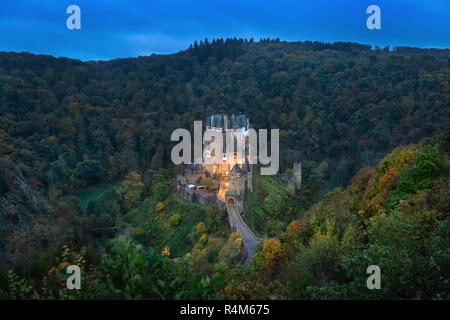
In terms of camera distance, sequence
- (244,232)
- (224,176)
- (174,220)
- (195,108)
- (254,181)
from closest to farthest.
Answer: (244,232) → (174,220) → (224,176) → (254,181) → (195,108)

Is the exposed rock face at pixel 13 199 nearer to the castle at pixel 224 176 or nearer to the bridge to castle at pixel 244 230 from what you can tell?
the bridge to castle at pixel 244 230

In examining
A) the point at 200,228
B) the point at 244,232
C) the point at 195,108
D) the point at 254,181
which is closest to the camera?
the point at 244,232

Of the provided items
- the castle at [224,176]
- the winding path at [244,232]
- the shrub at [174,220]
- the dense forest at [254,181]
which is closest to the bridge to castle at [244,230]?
the winding path at [244,232]

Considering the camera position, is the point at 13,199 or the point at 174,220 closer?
the point at 13,199

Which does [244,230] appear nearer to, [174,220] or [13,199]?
[174,220]

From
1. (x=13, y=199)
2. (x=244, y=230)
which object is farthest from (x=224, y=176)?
(x=13, y=199)

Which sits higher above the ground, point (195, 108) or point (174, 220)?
point (195, 108)
